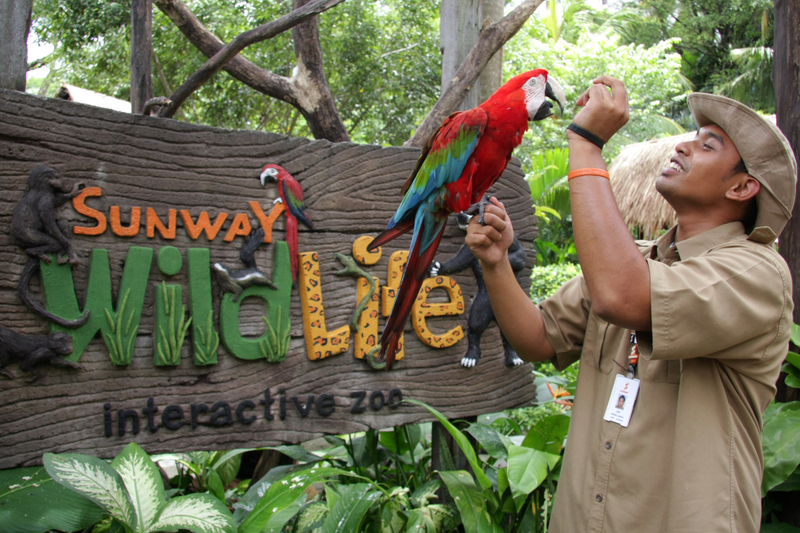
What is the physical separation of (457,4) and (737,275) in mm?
2118

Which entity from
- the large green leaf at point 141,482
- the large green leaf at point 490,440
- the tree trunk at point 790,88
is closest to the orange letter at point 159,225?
the large green leaf at point 141,482

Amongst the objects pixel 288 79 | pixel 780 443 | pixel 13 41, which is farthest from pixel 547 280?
pixel 13 41

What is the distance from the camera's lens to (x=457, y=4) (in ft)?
8.59

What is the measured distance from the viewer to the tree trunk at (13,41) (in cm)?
164

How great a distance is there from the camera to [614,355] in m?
1.23

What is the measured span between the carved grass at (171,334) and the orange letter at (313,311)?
1.37 ft

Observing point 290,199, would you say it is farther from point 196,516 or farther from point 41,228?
point 196,516

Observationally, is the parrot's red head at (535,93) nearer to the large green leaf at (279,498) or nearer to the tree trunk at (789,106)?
the large green leaf at (279,498)

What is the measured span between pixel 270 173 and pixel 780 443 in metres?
2.02

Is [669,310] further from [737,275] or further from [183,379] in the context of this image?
[183,379]

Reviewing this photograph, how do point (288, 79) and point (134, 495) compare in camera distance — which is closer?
point (134, 495)

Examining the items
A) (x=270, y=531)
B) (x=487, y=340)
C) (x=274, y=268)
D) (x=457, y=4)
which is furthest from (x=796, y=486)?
(x=457, y=4)

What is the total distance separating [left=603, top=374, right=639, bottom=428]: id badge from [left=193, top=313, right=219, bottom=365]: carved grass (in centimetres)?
126

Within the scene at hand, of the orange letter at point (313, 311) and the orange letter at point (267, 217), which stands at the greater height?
the orange letter at point (267, 217)
